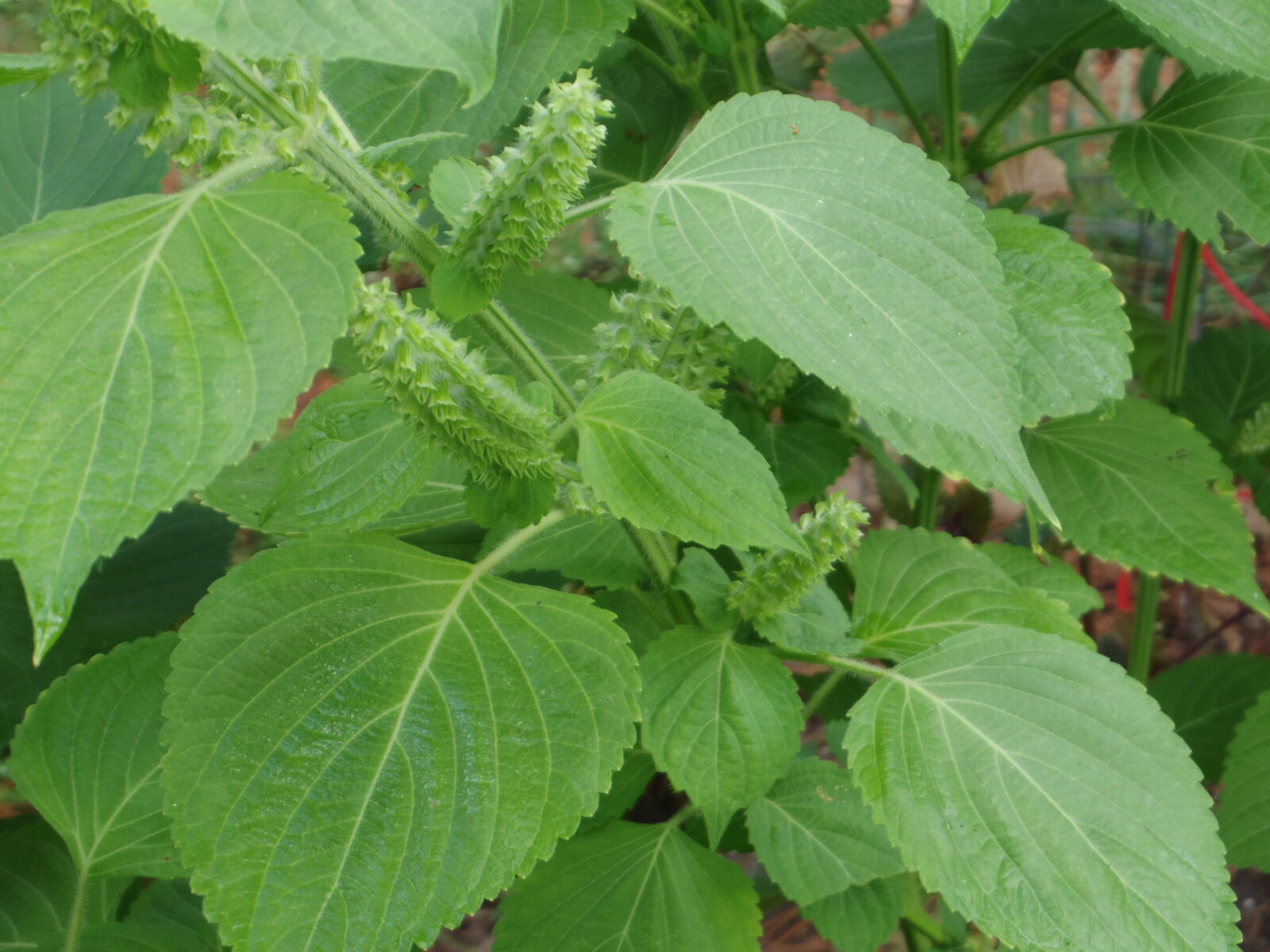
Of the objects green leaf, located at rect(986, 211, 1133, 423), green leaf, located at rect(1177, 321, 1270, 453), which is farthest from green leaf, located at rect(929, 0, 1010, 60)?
green leaf, located at rect(1177, 321, 1270, 453)

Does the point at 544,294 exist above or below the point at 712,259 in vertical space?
below

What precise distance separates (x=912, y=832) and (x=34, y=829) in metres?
1.13

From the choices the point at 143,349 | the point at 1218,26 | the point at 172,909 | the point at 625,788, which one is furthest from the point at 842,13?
the point at 172,909

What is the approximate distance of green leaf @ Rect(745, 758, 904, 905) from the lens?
1.16 metres

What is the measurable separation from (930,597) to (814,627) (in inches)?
8.7

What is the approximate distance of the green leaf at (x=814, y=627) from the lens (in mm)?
1063

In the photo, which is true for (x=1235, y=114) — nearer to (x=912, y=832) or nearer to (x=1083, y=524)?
(x=1083, y=524)

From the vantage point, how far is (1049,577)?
1.44m

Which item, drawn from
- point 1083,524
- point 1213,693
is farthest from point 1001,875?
point 1213,693

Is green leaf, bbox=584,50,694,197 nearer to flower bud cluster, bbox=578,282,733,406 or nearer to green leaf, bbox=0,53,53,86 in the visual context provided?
flower bud cluster, bbox=578,282,733,406

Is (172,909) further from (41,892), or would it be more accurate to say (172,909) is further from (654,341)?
(654,341)

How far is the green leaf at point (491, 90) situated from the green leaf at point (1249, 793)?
118 centimetres

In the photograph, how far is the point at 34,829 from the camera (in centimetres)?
140

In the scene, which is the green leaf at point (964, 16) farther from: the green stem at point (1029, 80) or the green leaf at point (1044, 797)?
the green stem at point (1029, 80)
